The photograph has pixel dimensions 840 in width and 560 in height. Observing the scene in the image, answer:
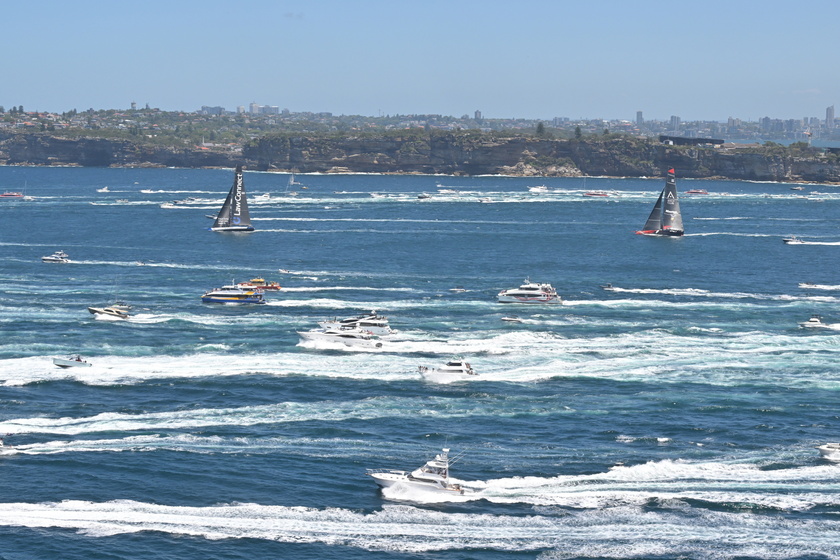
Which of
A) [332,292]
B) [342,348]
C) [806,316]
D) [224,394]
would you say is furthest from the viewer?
[332,292]

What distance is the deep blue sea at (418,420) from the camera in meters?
53.4

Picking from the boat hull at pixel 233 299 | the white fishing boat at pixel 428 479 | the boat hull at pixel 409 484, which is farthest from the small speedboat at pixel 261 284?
the white fishing boat at pixel 428 479

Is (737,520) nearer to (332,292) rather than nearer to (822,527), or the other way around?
(822,527)

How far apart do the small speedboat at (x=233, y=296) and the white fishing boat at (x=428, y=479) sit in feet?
180

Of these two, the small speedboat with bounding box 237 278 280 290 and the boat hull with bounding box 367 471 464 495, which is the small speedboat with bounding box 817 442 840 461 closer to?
the boat hull with bounding box 367 471 464 495

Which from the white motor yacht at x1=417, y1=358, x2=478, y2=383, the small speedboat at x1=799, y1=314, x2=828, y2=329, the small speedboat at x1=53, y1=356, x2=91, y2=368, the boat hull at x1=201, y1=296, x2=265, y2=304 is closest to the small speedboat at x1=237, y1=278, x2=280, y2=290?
the boat hull at x1=201, y1=296, x2=265, y2=304

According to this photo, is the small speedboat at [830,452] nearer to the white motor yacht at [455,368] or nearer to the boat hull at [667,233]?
the white motor yacht at [455,368]

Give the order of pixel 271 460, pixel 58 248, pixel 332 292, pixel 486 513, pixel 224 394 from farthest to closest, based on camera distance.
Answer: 1. pixel 58 248
2. pixel 332 292
3. pixel 224 394
4. pixel 271 460
5. pixel 486 513

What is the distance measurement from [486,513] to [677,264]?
99.6 meters

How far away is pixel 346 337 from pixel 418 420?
21010 millimetres

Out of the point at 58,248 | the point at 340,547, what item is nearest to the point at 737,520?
the point at 340,547

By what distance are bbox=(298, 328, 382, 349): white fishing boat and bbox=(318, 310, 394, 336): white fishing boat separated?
82 centimetres

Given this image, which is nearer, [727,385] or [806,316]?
[727,385]

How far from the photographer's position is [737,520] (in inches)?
2170
